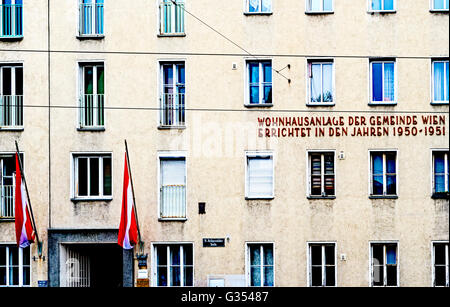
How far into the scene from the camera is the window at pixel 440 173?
3834cm

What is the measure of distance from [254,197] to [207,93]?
4096 mm

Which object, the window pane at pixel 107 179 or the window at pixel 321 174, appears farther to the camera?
the window pane at pixel 107 179

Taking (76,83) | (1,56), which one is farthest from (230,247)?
(1,56)

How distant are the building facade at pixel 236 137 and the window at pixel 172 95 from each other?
0.05m

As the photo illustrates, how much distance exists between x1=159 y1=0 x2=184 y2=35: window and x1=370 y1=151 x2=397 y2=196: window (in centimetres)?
836

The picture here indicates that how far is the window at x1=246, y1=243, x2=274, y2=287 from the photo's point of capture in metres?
38.6

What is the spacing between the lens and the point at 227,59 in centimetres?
3906

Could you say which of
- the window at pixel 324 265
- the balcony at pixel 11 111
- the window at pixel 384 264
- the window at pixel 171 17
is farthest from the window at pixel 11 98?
the window at pixel 384 264

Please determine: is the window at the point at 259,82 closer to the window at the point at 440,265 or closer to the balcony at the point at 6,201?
the window at the point at 440,265

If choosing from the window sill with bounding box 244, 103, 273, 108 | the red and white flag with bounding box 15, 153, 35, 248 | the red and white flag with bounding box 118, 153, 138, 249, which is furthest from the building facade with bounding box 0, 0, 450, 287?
the red and white flag with bounding box 118, 153, 138, 249

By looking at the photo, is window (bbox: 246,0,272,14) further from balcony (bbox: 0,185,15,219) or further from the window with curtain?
balcony (bbox: 0,185,15,219)
